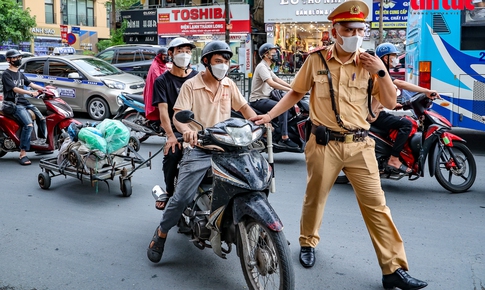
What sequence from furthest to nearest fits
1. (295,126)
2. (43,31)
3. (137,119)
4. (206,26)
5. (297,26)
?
1. (43,31)
2. (206,26)
3. (297,26)
4. (137,119)
5. (295,126)

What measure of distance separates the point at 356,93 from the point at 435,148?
2831 mm

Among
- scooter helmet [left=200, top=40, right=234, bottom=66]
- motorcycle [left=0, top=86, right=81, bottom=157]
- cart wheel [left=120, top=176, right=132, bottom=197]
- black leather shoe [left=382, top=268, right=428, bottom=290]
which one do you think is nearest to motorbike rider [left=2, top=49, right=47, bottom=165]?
motorcycle [left=0, top=86, right=81, bottom=157]

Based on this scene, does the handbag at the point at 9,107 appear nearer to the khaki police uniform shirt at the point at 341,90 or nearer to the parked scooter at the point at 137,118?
the parked scooter at the point at 137,118

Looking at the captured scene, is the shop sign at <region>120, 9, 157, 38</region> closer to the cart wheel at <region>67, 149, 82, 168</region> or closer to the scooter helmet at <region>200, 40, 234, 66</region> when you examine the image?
the cart wheel at <region>67, 149, 82, 168</region>

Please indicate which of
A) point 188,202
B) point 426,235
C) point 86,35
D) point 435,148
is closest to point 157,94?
point 188,202

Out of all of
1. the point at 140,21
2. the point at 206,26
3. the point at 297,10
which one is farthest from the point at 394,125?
the point at 140,21

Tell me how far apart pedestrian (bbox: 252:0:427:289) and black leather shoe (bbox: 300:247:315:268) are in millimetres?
397

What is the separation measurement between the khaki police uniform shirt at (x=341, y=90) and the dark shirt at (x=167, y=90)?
1.46 meters

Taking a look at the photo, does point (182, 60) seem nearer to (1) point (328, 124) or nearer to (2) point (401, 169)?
(1) point (328, 124)

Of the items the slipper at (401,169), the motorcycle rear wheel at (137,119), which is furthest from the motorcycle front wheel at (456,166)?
the motorcycle rear wheel at (137,119)

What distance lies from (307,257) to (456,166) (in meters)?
3.03

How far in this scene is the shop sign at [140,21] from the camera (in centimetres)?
3364

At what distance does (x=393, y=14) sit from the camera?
27.6 meters

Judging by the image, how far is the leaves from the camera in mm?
29438
